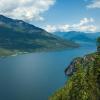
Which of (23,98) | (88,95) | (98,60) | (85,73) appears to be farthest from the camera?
(23,98)

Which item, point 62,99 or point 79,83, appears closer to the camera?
point 79,83

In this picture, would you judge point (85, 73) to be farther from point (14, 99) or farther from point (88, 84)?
point (14, 99)

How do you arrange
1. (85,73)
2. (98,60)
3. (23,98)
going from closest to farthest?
(85,73) < (98,60) < (23,98)

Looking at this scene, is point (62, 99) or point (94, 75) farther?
point (62, 99)

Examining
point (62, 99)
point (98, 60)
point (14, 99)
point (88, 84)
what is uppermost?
point (98, 60)

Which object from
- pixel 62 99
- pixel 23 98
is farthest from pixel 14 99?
pixel 62 99

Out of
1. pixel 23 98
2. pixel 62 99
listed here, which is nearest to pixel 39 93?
pixel 23 98

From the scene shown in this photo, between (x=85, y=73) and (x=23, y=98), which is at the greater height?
(x=85, y=73)

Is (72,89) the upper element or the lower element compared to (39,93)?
upper

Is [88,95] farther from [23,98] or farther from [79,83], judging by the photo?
[23,98]
